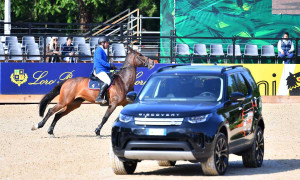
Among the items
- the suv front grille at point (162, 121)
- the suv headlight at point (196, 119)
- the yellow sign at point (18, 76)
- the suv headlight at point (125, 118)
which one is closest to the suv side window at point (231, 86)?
the suv headlight at point (196, 119)

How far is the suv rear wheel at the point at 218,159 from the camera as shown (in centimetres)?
1091

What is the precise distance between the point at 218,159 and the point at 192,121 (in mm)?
766

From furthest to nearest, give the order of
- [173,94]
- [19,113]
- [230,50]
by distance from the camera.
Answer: [230,50] → [19,113] → [173,94]

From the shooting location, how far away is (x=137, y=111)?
11.1 meters

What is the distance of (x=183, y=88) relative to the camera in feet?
39.3

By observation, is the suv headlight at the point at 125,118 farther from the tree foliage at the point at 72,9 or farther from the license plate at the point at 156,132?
the tree foliage at the point at 72,9

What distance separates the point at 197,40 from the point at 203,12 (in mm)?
1191

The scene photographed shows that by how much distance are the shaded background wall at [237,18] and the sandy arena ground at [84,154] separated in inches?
367

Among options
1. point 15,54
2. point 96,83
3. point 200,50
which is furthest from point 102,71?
point 200,50

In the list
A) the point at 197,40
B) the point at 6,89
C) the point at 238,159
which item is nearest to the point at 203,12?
the point at 197,40

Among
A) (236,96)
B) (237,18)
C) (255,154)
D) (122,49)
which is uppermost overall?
(237,18)

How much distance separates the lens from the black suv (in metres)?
10.7

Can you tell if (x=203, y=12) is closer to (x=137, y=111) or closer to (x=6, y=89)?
(x=6, y=89)

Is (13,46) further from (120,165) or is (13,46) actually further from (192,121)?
(192,121)
